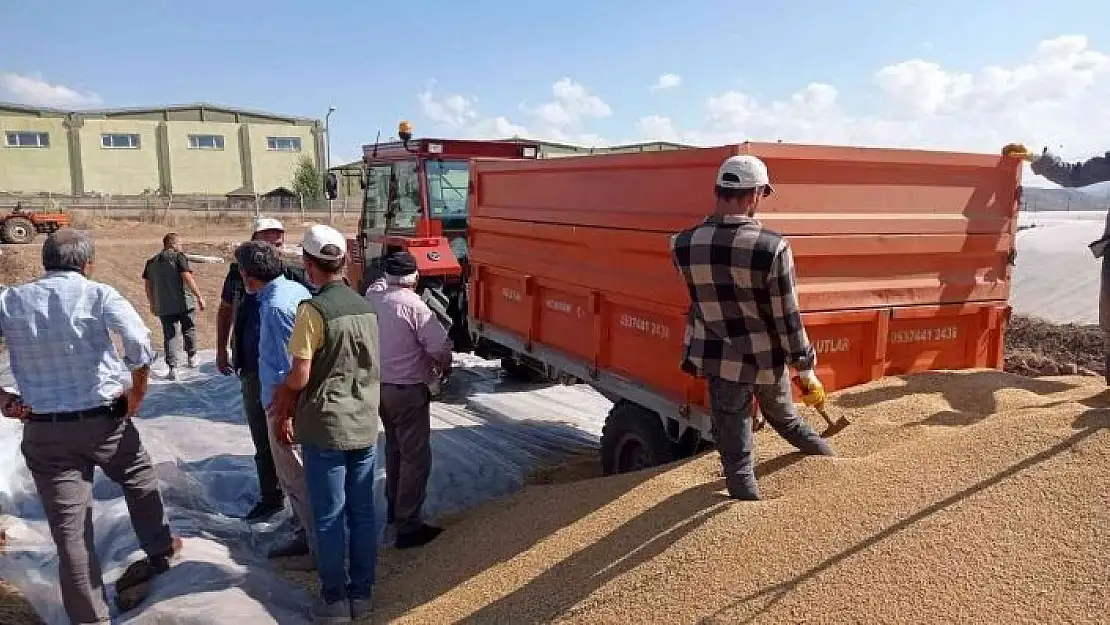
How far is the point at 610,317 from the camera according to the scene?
4.51 metres

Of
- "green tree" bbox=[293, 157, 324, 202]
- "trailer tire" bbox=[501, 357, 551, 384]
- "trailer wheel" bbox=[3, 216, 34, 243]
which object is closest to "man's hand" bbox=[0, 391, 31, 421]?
"trailer tire" bbox=[501, 357, 551, 384]

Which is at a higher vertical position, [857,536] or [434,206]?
[434,206]

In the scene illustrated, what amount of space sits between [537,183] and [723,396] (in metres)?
2.61

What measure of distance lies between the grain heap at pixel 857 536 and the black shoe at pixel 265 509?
3.83 feet

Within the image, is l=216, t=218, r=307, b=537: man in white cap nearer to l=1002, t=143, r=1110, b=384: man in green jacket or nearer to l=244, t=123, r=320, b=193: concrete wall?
l=1002, t=143, r=1110, b=384: man in green jacket

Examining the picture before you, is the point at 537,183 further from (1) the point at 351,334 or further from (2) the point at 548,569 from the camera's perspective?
(2) the point at 548,569

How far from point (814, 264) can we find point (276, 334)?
267cm

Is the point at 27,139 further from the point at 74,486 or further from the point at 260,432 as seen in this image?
the point at 74,486

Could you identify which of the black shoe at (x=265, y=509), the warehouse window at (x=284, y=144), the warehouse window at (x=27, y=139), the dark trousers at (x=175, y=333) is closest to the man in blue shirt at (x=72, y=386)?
the black shoe at (x=265, y=509)

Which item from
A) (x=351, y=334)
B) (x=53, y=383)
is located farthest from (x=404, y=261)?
(x=53, y=383)

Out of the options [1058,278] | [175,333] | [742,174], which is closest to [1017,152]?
[742,174]

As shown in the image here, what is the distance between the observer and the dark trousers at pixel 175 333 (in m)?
8.11

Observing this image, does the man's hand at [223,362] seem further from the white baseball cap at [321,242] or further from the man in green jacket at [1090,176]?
the man in green jacket at [1090,176]

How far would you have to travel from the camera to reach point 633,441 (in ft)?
14.6
